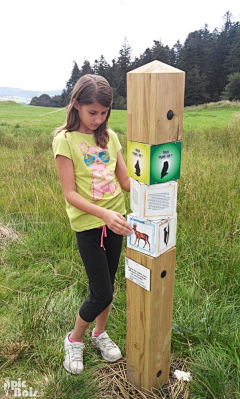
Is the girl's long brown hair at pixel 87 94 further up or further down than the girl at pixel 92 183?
further up

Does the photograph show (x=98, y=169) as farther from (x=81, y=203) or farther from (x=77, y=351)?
(x=77, y=351)

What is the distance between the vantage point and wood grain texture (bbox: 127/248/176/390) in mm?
1507

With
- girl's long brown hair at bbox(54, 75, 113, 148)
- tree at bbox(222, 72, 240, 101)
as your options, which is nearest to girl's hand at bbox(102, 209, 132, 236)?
girl's long brown hair at bbox(54, 75, 113, 148)

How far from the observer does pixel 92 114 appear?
1580 millimetres

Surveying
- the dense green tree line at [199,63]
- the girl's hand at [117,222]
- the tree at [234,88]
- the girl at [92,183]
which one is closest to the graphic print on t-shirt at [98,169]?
the girl at [92,183]

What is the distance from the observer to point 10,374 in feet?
6.09

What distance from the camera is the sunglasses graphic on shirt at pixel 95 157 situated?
1.64 m

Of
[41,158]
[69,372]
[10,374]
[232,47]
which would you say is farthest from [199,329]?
[232,47]

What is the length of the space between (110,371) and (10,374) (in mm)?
578

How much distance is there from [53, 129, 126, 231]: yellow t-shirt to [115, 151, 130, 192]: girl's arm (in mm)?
73

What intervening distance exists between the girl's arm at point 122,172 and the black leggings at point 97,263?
0.30 m

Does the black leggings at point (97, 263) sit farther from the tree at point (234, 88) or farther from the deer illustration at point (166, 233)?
the tree at point (234, 88)
